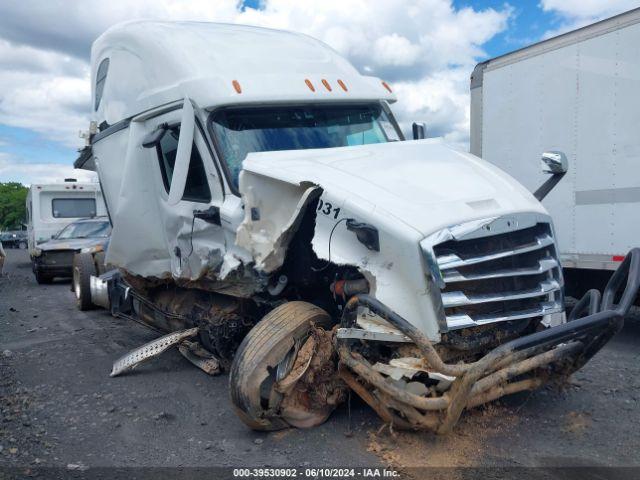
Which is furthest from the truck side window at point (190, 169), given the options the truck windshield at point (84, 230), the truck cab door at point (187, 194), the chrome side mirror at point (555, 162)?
the truck windshield at point (84, 230)

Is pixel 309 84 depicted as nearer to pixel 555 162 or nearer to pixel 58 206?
pixel 555 162

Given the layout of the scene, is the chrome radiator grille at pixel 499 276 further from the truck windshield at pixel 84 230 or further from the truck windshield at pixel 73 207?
the truck windshield at pixel 73 207

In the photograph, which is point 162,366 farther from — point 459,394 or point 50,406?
point 459,394

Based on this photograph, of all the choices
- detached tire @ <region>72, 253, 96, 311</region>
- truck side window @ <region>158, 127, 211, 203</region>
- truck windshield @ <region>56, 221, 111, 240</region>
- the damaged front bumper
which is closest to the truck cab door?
truck side window @ <region>158, 127, 211, 203</region>

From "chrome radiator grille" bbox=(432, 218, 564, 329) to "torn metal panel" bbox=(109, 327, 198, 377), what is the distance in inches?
117

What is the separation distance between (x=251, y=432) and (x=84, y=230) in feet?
40.4

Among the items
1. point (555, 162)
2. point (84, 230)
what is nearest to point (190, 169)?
point (555, 162)

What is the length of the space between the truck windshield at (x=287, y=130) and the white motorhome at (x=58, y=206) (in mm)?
13117

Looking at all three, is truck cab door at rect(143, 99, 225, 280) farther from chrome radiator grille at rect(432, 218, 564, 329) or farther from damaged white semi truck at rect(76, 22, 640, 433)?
chrome radiator grille at rect(432, 218, 564, 329)

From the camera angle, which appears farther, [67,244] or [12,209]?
[12,209]

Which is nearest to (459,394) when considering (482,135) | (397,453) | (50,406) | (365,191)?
(397,453)

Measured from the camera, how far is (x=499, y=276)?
3.93 m

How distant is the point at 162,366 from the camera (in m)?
6.47

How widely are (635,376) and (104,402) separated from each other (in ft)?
15.9
